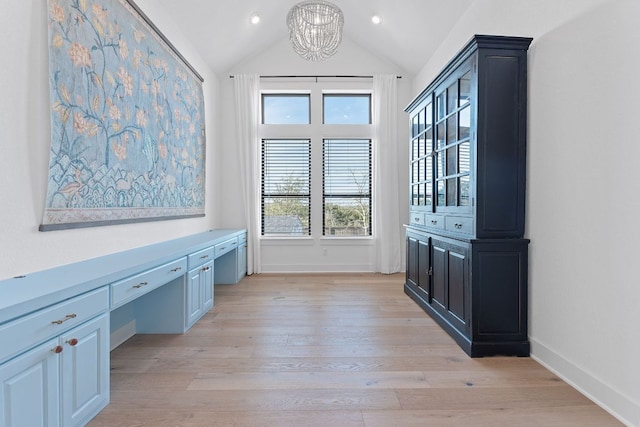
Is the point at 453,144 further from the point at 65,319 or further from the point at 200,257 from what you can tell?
the point at 65,319

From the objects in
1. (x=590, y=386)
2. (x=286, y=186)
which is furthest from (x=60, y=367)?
(x=286, y=186)

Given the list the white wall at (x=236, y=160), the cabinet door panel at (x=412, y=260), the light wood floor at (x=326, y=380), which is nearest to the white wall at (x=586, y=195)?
the light wood floor at (x=326, y=380)

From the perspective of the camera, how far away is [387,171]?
205 inches

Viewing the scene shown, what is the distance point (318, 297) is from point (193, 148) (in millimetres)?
2349

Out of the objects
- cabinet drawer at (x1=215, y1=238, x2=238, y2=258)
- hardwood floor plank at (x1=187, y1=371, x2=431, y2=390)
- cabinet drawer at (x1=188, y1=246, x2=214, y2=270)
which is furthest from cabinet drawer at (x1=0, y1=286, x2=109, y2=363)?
cabinet drawer at (x1=215, y1=238, x2=238, y2=258)

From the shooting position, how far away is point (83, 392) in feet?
5.39

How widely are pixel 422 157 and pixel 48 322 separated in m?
3.27

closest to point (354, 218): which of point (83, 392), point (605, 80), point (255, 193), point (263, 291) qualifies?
point (255, 193)

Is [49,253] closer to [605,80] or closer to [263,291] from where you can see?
[263,291]

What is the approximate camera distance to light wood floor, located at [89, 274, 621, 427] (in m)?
1.74

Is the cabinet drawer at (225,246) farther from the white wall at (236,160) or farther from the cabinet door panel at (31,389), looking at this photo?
the cabinet door panel at (31,389)

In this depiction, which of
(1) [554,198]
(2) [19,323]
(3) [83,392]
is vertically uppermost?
(1) [554,198]

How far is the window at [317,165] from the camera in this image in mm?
5406

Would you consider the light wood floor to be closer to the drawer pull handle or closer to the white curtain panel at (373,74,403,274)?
the drawer pull handle
